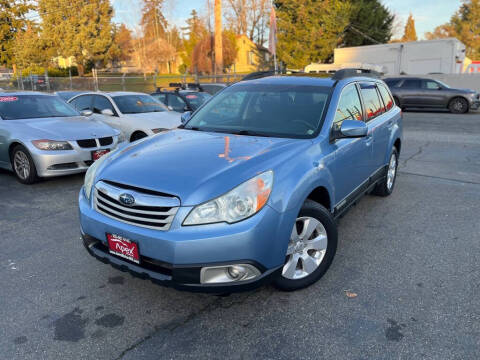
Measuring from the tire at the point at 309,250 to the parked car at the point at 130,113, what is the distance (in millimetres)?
5586

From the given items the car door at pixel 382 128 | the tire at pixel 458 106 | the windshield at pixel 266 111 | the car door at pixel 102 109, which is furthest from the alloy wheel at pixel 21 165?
the tire at pixel 458 106

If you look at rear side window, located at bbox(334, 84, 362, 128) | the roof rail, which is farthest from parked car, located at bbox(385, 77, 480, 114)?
rear side window, located at bbox(334, 84, 362, 128)

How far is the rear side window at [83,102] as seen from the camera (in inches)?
356

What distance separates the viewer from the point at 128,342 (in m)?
2.50

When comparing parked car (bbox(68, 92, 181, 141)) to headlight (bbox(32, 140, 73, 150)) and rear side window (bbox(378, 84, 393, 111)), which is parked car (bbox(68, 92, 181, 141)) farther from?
rear side window (bbox(378, 84, 393, 111))

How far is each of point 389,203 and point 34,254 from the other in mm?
4353

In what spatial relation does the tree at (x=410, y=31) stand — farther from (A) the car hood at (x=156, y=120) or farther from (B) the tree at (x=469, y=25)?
(A) the car hood at (x=156, y=120)

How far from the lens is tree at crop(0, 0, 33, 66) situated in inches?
1401

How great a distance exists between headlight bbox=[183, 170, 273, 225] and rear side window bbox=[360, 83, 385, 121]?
245cm

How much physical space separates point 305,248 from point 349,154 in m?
1.15

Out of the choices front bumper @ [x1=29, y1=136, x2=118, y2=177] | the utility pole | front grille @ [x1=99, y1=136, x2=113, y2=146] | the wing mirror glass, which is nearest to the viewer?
front bumper @ [x1=29, y1=136, x2=118, y2=177]

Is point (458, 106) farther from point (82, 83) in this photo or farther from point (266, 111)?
point (82, 83)

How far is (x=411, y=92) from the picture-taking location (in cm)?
1748

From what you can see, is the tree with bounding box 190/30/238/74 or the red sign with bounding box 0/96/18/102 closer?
the red sign with bounding box 0/96/18/102
